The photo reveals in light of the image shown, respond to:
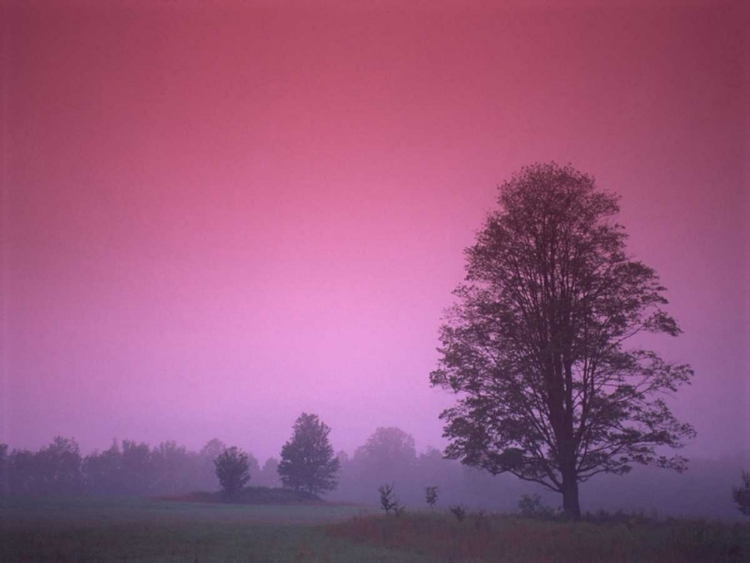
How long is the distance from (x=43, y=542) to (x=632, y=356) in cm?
2238

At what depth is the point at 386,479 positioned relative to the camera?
165125mm

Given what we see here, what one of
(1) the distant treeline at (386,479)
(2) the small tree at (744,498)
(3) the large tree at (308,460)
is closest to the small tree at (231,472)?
(3) the large tree at (308,460)

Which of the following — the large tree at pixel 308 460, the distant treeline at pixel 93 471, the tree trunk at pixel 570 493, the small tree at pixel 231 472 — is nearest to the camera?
the tree trunk at pixel 570 493

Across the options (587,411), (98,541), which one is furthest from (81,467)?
(587,411)

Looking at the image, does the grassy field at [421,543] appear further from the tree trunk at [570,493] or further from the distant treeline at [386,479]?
the distant treeline at [386,479]

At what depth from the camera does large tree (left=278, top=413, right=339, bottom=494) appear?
8169 cm

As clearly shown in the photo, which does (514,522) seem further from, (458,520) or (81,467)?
(81,467)

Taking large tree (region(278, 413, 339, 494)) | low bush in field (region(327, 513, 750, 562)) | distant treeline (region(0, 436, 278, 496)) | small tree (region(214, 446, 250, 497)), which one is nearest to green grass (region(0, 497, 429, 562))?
low bush in field (region(327, 513, 750, 562))

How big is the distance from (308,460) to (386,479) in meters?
90.9

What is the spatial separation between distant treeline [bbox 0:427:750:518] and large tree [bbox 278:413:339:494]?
43.9ft

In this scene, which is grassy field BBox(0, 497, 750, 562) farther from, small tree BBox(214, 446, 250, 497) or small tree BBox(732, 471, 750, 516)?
small tree BBox(214, 446, 250, 497)

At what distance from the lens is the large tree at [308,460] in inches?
3216

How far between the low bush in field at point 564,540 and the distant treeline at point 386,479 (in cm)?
4820

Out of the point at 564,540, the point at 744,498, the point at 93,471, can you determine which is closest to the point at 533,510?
the point at 564,540
